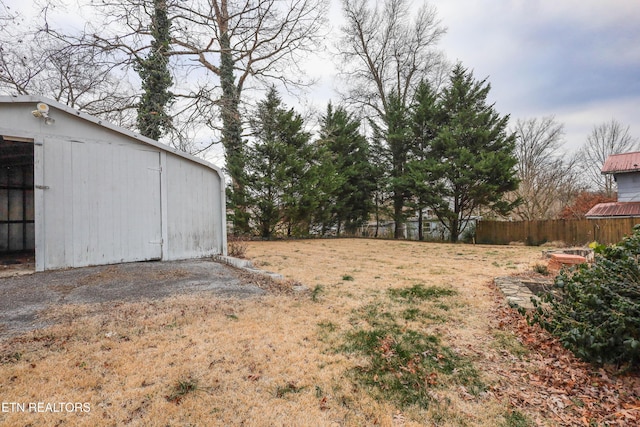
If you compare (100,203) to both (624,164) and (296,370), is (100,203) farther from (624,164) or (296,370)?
(624,164)

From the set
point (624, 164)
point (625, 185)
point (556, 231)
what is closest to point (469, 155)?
point (556, 231)

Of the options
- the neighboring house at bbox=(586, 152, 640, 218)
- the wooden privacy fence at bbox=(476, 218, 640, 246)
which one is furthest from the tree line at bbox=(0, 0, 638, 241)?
the neighboring house at bbox=(586, 152, 640, 218)

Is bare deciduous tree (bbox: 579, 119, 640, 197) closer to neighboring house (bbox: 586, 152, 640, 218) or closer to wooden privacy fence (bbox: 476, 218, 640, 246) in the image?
neighboring house (bbox: 586, 152, 640, 218)

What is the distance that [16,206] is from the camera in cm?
718

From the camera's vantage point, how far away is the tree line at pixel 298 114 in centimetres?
891

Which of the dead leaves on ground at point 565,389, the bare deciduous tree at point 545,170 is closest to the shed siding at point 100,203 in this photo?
the dead leaves on ground at point 565,389

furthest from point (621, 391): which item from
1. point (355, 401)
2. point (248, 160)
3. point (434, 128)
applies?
point (434, 128)

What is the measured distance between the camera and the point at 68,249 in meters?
4.61

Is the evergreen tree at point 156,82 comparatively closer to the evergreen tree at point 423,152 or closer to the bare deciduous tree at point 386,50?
the bare deciduous tree at point 386,50

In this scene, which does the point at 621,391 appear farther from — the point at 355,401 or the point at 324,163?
the point at 324,163

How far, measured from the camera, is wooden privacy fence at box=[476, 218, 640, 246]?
10.7 m

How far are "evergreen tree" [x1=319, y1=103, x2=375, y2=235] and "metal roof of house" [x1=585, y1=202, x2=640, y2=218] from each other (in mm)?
9830

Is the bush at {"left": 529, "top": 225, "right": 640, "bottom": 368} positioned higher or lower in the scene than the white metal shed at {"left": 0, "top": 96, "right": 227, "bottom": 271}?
lower

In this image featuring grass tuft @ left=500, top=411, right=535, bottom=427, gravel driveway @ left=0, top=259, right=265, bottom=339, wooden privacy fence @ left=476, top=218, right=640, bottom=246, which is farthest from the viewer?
wooden privacy fence @ left=476, top=218, right=640, bottom=246
